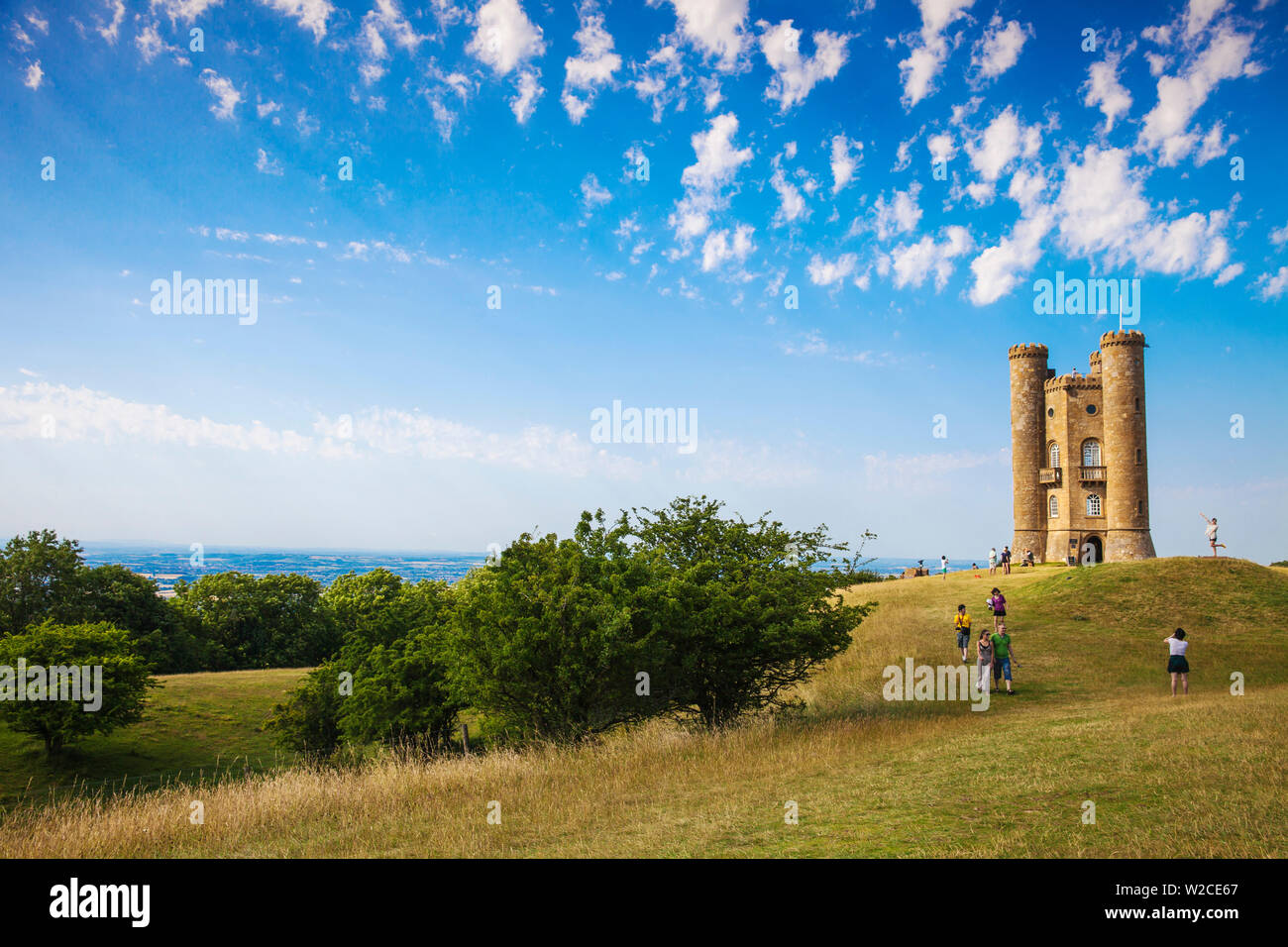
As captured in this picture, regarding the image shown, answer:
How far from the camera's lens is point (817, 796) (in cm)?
912

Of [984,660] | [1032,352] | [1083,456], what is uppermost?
[1032,352]

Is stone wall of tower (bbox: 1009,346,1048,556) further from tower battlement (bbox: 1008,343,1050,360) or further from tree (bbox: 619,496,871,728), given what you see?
tree (bbox: 619,496,871,728)

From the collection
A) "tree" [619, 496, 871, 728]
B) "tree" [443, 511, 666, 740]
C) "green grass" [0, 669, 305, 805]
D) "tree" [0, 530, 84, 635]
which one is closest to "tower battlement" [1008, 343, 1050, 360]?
"tree" [619, 496, 871, 728]

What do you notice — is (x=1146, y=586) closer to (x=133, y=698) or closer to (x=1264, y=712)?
(x=1264, y=712)

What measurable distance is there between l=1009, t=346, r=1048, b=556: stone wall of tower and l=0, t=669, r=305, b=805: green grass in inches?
2138

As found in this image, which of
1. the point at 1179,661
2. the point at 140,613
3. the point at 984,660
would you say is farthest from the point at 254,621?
the point at 1179,661

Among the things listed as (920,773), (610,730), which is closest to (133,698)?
(610,730)

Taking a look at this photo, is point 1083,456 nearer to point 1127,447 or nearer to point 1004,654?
point 1127,447

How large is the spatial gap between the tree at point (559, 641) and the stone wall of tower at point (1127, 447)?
162 ft

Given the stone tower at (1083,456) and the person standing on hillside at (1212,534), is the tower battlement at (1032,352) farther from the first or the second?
the person standing on hillside at (1212,534)

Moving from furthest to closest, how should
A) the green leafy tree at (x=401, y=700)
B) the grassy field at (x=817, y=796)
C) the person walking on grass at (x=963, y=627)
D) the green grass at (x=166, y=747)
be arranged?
the green grass at (x=166, y=747) → the green leafy tree at (x=401, y=700) → the person walking on grass at (x=963, y=627) → the grassy field at (x=817, y=796)

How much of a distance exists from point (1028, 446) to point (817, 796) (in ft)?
185

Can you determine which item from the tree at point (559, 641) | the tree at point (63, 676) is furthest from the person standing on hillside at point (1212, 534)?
the tree at point (63, 676)

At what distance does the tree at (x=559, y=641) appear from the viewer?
47.9 feet
